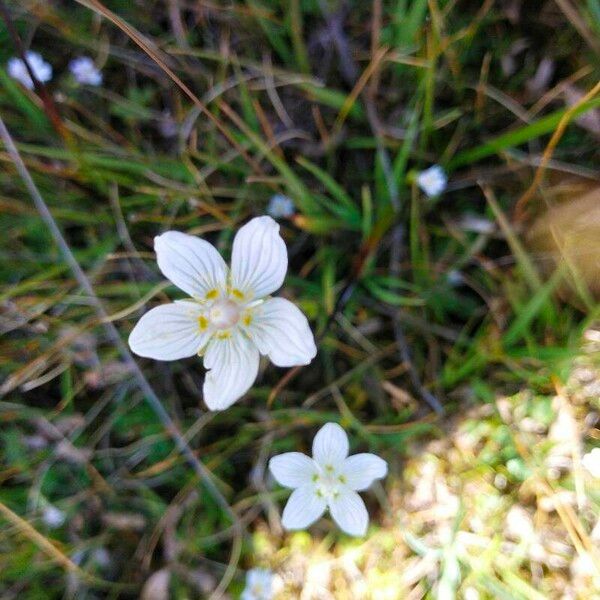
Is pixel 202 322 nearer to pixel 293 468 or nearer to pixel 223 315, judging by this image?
pixel 223 315

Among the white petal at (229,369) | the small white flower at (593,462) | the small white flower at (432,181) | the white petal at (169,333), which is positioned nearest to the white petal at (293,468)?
the white petal at (229,369)

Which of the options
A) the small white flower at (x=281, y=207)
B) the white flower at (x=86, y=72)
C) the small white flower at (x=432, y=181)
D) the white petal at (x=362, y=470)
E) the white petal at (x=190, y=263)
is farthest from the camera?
the white flower at (x=86, y=72)

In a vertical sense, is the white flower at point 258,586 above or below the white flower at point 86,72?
below

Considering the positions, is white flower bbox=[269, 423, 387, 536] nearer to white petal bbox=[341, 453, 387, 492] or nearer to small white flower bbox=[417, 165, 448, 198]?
white petal bbox=[341, 453, 387, 492]

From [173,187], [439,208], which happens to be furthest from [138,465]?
[439,208]

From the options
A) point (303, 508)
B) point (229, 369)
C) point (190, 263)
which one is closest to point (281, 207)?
point (190, 263)

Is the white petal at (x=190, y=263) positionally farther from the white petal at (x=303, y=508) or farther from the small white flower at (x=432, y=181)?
the small white flower at (x=432, y=181)

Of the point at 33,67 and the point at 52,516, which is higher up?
the point at 33,67
